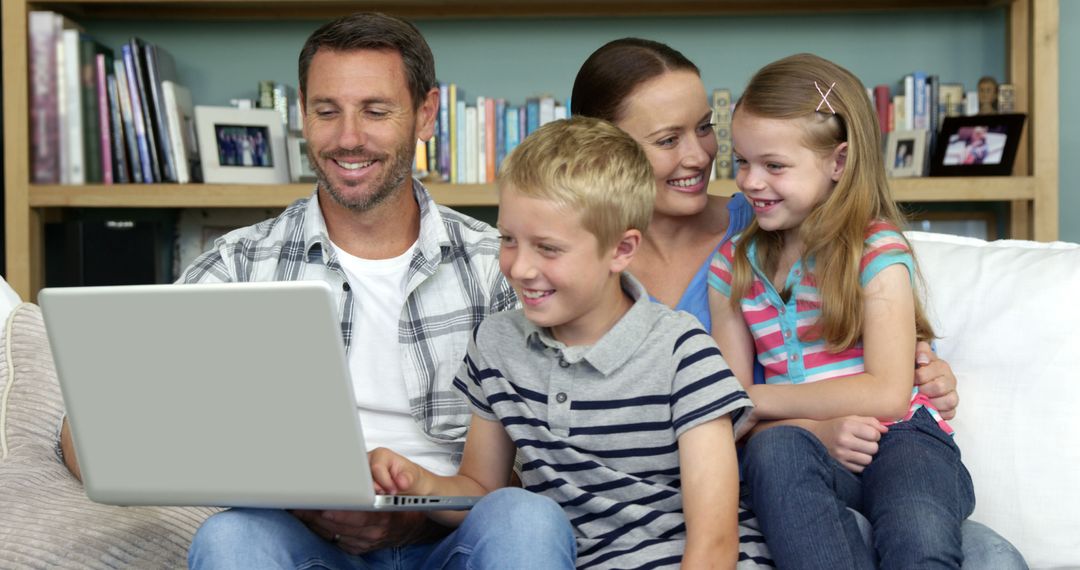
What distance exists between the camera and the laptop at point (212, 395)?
970 mm

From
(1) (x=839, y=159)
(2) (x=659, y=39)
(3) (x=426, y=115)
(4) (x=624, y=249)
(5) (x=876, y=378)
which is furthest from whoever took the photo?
(2) (x=659, y=39)

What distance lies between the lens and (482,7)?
2.79 m

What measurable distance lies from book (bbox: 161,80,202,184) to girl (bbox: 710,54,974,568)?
1559mm

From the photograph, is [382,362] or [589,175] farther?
[382,362]

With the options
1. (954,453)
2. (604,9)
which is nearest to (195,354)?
(954,453)

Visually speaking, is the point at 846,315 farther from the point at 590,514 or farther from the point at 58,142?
the point at 58,142

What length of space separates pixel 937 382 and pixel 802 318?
0.19m

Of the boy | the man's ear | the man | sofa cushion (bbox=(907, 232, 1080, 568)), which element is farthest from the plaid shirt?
sofa cushion (bbox=(907, 232, 1080, 568))

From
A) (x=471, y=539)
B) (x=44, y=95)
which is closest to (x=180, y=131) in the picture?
(x=44, y=95)

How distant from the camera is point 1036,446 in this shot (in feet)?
4.64

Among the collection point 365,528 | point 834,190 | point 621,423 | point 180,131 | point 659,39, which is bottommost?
point 365,528

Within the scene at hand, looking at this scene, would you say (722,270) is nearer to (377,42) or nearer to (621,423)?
(621,423)

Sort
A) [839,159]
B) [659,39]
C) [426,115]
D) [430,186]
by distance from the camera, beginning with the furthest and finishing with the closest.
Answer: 1. [659,39]
2. [430,186]
3. [426,115]
4. [839,159]

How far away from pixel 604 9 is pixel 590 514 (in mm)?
1805
